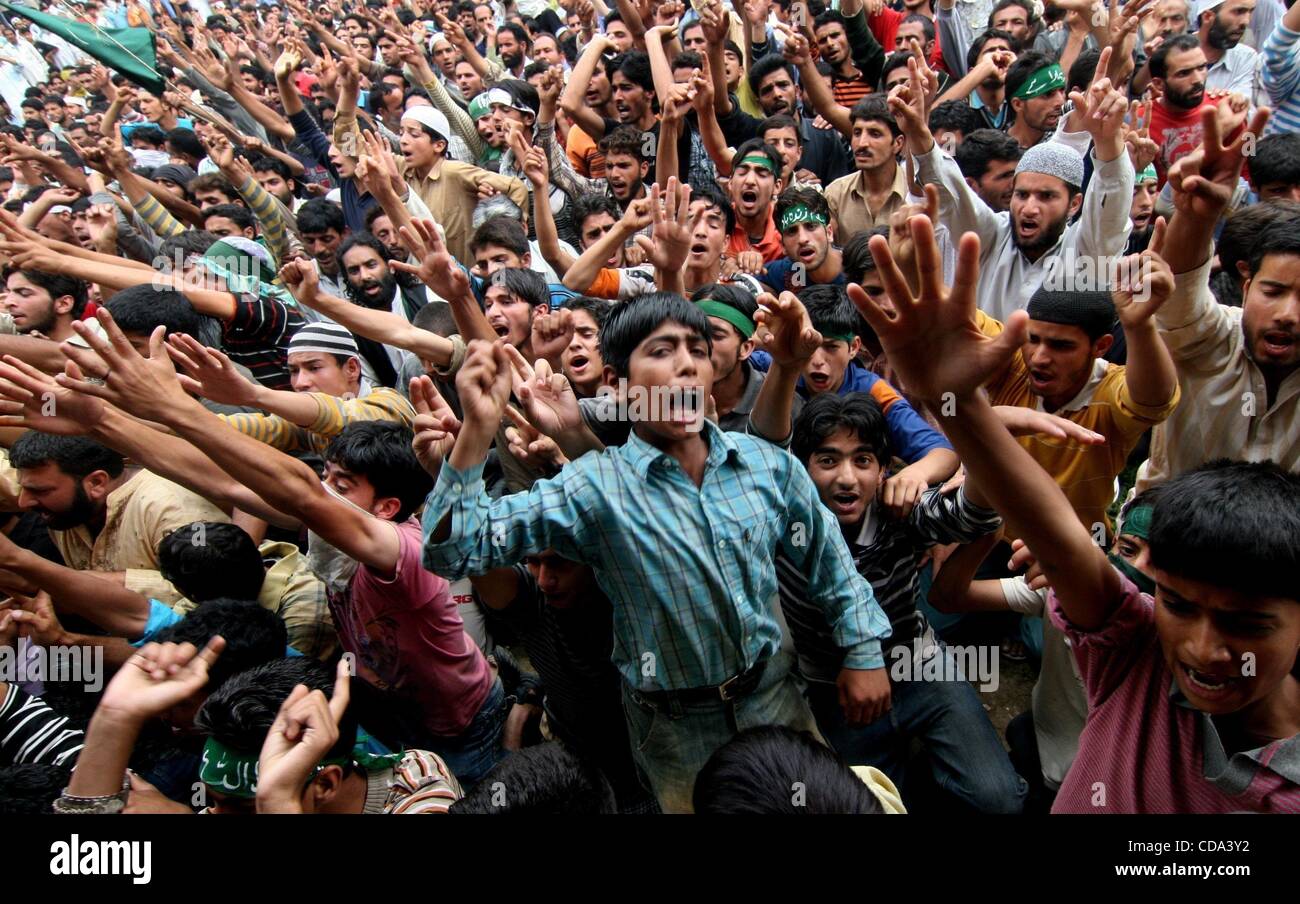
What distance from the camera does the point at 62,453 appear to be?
274 centimetres

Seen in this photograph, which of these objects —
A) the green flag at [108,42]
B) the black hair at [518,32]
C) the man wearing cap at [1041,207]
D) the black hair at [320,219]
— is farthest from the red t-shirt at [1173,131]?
the green flag at [108,42]

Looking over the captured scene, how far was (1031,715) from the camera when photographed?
2.52 metres

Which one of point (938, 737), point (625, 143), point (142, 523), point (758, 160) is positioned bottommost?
point (938, 737)

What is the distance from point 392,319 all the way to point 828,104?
3.65m

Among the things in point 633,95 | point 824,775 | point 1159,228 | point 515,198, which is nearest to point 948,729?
point 824,775

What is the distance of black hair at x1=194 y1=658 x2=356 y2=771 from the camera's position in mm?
1766

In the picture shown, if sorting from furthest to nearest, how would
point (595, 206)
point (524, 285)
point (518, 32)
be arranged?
1. point (518, 32)
2. point (595, 206)
3. point (524, 285)

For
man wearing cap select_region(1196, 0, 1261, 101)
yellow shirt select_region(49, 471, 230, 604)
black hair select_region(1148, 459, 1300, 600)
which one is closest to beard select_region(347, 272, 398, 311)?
yellow shirt select_region(49, 471, 230, 604)

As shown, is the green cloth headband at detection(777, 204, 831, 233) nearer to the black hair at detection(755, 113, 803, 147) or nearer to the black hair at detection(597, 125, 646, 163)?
the black hair at detection(755, 113, 803, 147)

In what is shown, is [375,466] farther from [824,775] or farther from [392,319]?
[824,775]

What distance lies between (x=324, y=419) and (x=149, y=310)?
3.64ft

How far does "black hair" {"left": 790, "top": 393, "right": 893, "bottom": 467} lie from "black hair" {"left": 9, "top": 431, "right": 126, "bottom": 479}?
91.1 inches

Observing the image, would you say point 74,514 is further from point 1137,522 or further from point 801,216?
point 1137,522

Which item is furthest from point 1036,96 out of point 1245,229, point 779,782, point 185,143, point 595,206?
point 185,143
